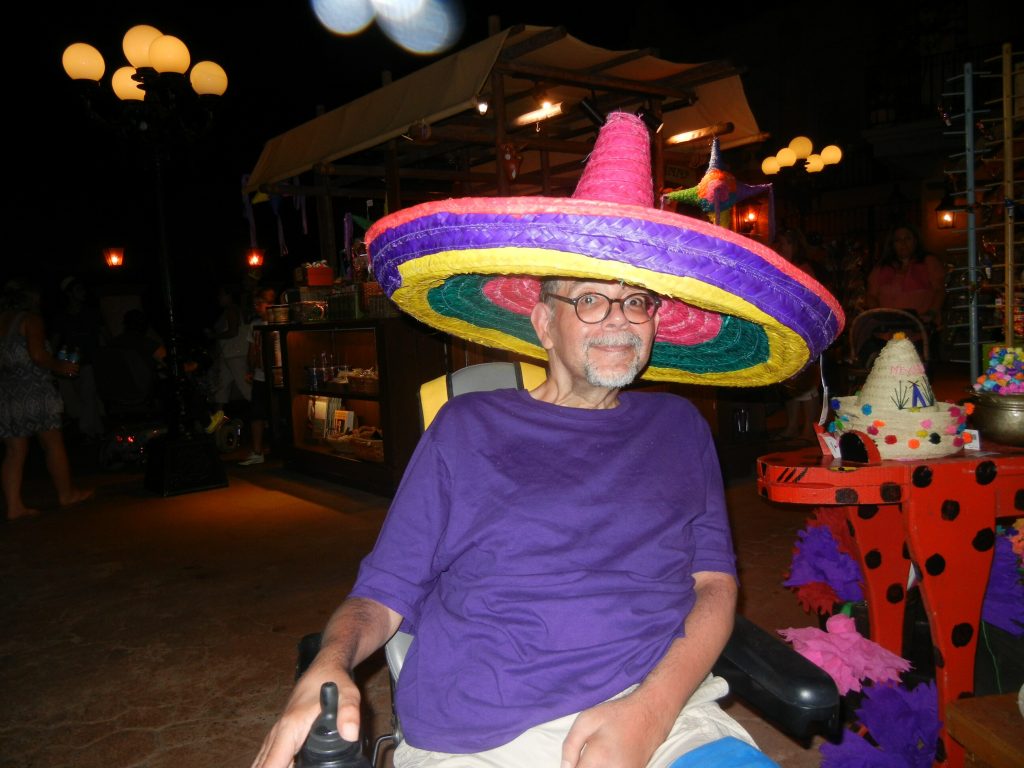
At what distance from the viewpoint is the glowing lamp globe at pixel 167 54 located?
557cm

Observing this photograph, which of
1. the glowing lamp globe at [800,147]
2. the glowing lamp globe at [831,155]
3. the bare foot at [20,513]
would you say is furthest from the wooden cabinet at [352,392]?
the glowing lamp globe at [831,155]

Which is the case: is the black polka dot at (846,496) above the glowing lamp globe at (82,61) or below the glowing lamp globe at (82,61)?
below

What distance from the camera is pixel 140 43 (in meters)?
5.62

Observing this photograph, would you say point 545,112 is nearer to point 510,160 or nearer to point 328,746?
point 510,160

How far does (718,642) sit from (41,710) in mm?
2778

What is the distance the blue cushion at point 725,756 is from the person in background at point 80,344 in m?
9.23

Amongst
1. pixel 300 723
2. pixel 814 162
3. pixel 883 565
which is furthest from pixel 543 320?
pixel 814 162

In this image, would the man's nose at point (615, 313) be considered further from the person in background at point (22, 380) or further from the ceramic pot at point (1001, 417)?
the person in background at point (22, 380)

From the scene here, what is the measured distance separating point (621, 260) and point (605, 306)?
1.21ft

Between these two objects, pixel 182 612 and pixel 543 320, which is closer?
pixel 543 320

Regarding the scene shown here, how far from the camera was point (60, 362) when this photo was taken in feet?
17.9

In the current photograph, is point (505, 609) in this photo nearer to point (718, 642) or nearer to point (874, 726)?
point (718, 642)

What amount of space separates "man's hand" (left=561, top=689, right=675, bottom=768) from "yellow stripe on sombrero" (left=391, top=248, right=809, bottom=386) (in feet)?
2.61

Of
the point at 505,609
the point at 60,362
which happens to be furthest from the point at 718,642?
Answer: the point at 60,362
